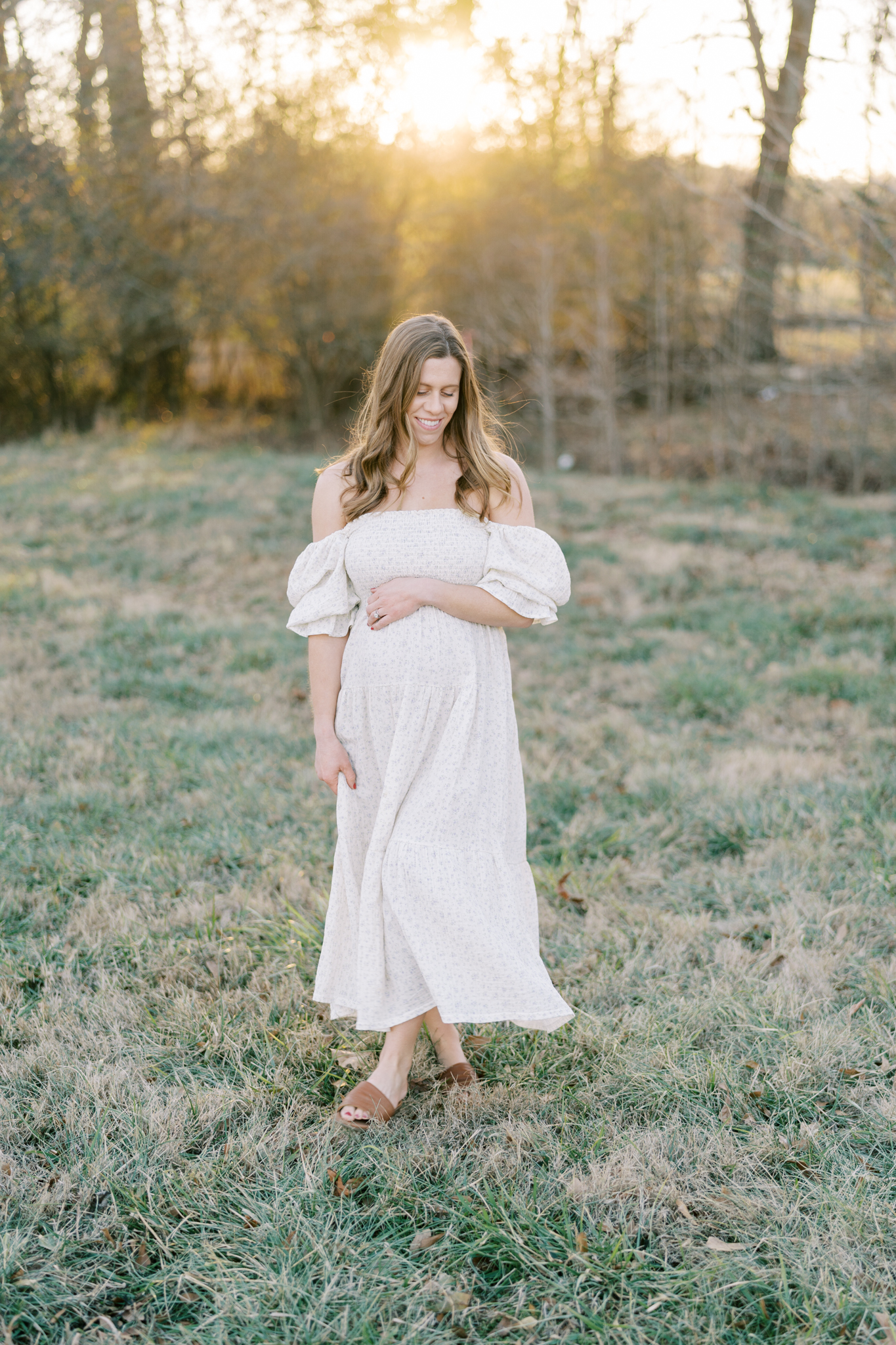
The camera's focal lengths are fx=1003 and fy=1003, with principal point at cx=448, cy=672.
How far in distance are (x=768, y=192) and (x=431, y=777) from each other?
12.3 meters

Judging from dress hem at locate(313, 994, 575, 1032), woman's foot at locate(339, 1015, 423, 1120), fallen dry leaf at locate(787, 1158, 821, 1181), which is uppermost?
dress hem at locate(313, 994, 575, 1032)

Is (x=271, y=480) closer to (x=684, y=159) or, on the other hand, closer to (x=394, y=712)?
(x=684, y=159)

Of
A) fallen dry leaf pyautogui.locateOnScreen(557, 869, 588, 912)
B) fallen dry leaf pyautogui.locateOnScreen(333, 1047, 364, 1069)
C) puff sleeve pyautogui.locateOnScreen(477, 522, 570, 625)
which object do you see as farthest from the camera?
fallen dry leaf pyautogui.locateOnScreen(557, 869, 588, 912)

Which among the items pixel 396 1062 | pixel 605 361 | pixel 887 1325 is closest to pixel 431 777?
pixel 396 1062

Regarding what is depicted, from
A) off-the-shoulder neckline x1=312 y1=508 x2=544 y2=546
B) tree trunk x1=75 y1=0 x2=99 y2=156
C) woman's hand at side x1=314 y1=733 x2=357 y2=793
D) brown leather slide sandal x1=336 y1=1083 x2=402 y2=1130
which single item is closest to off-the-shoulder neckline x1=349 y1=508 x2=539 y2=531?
off-the-shoulder neckline x1=312 y1=508 x2=544 y2=546

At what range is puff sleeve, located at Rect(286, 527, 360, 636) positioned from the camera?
109 inches

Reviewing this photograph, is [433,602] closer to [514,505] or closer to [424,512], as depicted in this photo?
[424,512]

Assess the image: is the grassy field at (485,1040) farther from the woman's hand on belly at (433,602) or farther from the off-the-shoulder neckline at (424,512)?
the off-the-shoulder neckline at (424,512)

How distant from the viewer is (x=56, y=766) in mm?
5172

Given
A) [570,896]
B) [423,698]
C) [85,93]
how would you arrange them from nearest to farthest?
[423,698]
[570,896]
[85,93]

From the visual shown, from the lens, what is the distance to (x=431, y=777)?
2674 mm

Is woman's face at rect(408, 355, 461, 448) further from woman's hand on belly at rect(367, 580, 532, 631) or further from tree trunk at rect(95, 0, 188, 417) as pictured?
tree trunk at rect(95, 0, 188, 417)

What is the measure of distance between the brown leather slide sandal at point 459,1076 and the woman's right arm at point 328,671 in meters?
0.92

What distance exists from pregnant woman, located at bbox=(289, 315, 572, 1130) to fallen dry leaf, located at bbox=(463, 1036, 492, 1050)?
333 millimetres
